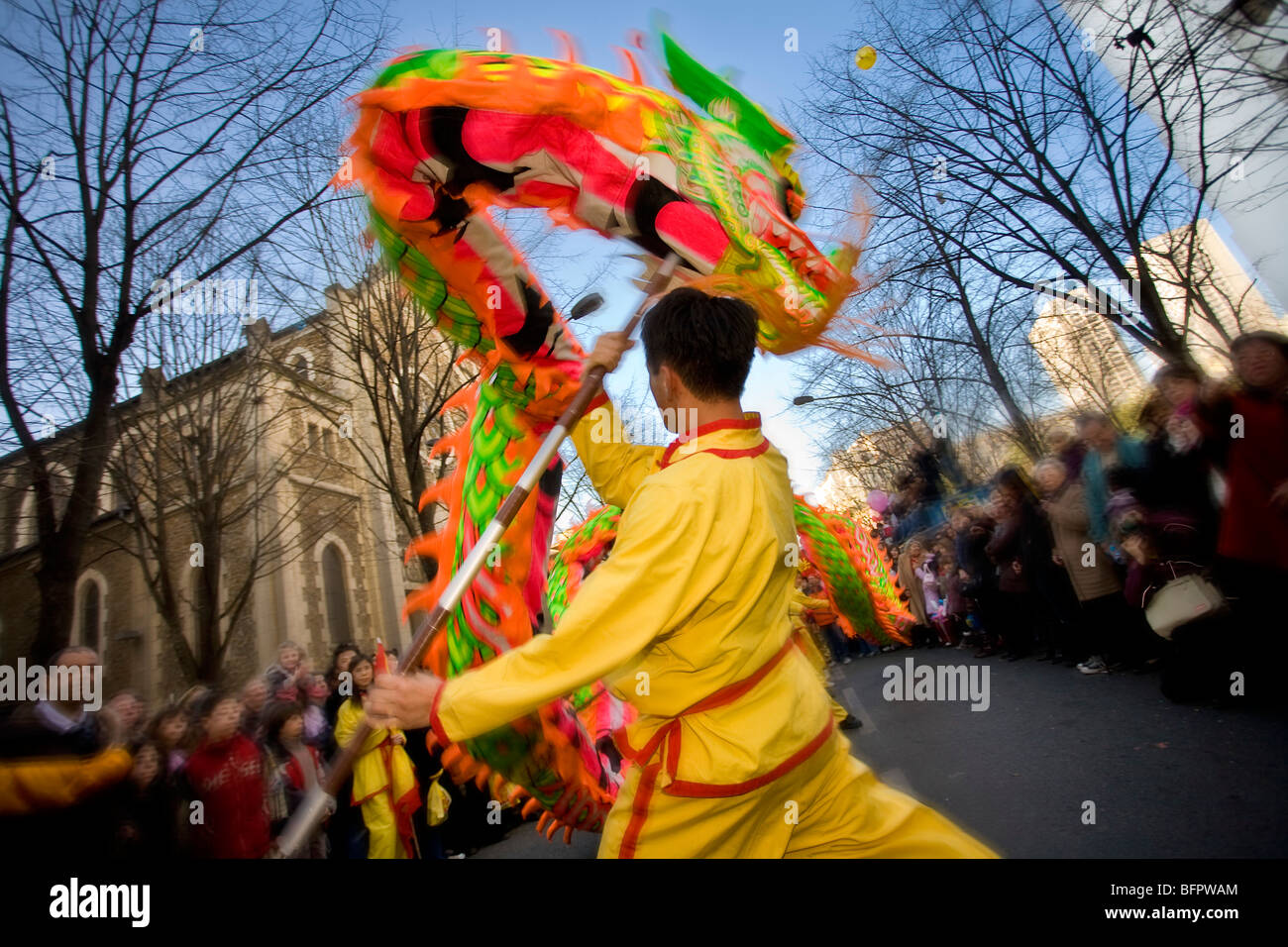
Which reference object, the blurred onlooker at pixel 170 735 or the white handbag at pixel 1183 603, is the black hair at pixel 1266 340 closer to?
the white handbag at pixel 1183 603

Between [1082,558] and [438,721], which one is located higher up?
[1082,558]

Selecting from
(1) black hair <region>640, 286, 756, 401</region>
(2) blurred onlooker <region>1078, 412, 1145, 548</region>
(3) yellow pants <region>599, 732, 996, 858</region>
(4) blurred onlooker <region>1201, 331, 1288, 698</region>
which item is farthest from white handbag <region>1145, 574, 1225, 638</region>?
(1) black hair <region>640, 286, 756, 401</region>

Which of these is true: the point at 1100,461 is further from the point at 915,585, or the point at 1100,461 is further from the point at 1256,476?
the point at 915,585

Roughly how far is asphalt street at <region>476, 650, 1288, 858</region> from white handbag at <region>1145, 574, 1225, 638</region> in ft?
1.49

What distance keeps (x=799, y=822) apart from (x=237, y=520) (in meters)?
7.93

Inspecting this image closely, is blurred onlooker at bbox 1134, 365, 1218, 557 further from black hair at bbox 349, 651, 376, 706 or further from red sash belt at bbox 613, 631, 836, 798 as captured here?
black hair at bbox 349, 651, 376, 706

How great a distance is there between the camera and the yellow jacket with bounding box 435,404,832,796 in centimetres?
112

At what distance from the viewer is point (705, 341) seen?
142 centimetres

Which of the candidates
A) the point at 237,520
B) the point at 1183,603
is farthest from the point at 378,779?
the point at 237,520

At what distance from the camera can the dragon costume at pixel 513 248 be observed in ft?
4.58
